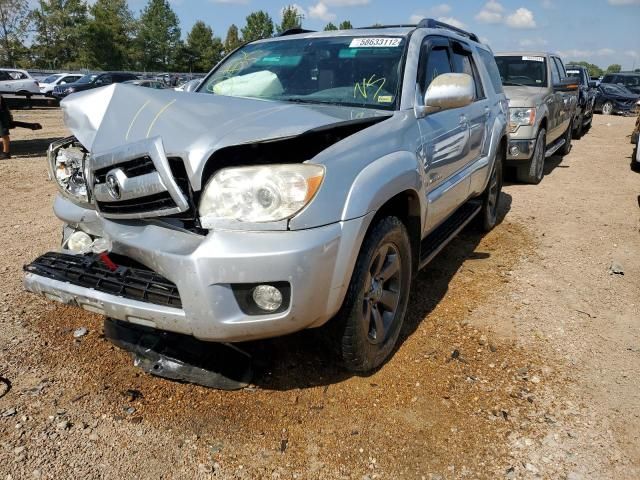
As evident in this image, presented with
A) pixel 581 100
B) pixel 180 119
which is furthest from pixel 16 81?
pixel 180 119

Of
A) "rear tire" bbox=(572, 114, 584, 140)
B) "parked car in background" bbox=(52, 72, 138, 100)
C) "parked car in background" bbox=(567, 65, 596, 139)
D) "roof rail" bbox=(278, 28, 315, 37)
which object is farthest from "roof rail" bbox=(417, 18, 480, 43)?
"parked car in background" bbox=(52, 72, 138, 100)

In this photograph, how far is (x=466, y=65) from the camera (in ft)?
14.8

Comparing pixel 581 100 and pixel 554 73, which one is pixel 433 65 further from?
pixel 581 100

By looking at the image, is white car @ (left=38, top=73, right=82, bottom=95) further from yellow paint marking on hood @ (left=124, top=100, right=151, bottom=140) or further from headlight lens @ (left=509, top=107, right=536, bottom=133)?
yellow paint marking on hood @ (left=124, top=100, right=151, bottom=140)

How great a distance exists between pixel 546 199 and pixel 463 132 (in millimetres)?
3734

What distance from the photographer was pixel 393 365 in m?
2.89

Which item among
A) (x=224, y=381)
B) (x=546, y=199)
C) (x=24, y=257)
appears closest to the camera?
(x=224, y=381)

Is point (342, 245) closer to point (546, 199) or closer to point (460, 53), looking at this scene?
point (460, 53)

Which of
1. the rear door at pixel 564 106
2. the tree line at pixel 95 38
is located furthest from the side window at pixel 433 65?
the tree line at pixel 95 38

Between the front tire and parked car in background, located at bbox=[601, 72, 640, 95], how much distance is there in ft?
79.8

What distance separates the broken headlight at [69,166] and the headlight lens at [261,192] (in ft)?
3.40

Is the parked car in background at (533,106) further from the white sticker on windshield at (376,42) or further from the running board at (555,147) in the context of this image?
the white sticker on windshield at (376,42)

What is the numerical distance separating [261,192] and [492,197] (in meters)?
3.83

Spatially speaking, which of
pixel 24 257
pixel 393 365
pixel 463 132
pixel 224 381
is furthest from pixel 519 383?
pixel 24 257
